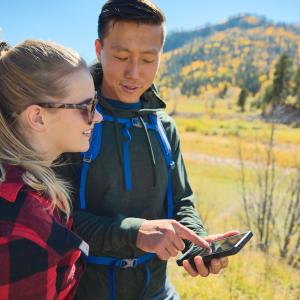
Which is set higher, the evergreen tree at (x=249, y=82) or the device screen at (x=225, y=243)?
the device screen at (x=225, y=243)

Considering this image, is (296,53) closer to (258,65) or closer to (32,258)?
(258,65)

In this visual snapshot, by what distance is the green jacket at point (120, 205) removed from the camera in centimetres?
182

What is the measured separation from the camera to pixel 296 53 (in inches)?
7687

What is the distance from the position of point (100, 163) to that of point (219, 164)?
90.9 feet

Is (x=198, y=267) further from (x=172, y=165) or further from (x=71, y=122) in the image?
(x=71, y=122)

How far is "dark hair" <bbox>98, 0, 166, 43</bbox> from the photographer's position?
6.88 ft

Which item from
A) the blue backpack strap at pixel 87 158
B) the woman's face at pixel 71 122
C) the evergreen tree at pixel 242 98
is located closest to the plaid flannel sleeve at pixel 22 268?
the woman's face at pixel 71 122

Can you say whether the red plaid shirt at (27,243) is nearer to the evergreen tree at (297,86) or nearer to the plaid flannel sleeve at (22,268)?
the plaid flannel sleeve at (22,268)

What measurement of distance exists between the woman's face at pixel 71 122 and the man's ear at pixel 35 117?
2 cm

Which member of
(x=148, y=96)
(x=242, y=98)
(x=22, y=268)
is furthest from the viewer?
(x=242, y=98)

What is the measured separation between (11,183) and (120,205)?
702mm

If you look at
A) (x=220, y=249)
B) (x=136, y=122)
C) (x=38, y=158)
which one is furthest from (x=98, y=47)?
(x=220, y=249)

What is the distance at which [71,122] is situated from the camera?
1603mm

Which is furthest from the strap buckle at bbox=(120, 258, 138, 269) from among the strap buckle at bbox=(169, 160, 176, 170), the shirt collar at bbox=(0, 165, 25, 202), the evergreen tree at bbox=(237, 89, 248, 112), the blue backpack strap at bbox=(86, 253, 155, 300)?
the evergreen tree at bbox=(237, 89, 248, 112)
